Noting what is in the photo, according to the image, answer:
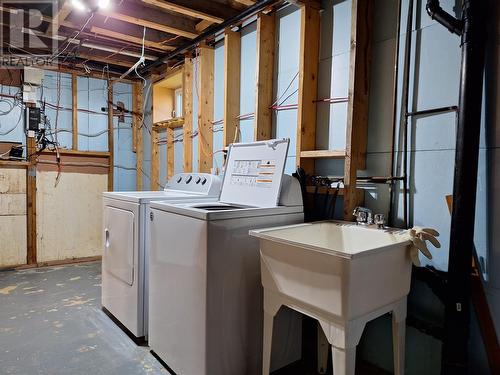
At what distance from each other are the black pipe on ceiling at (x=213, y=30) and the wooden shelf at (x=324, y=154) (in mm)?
1126

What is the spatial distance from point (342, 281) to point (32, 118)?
157 inches

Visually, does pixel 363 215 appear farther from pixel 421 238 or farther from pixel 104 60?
pixel 104 60

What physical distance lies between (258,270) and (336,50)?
4.84 feet

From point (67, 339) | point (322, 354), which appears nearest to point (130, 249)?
point (67, 339)

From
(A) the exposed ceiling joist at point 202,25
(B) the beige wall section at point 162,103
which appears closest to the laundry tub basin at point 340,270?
(A) the exposed ceiling joist at point 202,25

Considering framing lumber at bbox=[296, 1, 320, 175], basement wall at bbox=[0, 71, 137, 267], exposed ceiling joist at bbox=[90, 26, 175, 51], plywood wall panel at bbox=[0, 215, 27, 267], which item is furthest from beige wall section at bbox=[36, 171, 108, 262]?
framing lumber at bbox=[296, 1, 320, 175]

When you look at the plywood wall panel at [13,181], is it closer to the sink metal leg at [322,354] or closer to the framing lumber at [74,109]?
the framing lumber at [74,109]

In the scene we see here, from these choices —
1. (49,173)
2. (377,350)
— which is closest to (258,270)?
(377,350)

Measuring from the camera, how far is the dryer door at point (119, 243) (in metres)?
2.29

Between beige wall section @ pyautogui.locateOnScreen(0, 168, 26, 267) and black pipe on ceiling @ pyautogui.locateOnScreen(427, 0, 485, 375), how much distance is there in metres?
4.20

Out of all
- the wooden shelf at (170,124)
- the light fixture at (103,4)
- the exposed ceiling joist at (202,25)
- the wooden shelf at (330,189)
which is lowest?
the wooden shelf at (330,189)

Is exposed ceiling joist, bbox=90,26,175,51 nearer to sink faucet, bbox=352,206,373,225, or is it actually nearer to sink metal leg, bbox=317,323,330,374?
sink faucet, bbox=352,206,373,225

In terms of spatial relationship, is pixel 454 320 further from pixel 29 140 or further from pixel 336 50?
pixel 29 140

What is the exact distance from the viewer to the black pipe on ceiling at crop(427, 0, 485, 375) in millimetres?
1415
